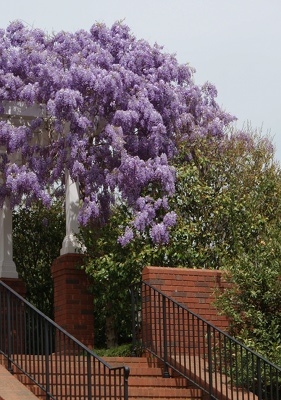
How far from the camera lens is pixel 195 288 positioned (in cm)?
1875

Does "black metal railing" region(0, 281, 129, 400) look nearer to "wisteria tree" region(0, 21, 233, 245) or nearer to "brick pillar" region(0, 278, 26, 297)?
"wisteria tree" region(0, 21, 233, 245)

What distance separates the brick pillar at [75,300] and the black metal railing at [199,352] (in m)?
1.83

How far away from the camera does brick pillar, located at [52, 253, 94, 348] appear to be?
68.3 feet

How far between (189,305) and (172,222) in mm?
1908

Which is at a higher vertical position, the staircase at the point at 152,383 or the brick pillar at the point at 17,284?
the brick pillar at the point at 17,284

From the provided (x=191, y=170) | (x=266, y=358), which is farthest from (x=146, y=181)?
(x=266, y=358)

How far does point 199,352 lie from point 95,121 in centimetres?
680

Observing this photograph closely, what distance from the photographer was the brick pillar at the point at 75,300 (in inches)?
820

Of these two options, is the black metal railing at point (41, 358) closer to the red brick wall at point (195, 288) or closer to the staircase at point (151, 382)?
the staircase at point (151, 382)

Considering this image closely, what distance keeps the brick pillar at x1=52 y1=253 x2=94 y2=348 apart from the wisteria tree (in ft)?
2.97

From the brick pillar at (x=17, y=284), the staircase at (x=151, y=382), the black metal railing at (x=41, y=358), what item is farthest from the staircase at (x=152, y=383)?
the brick pillar at (x=17, y=284)

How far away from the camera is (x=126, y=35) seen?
23.0m

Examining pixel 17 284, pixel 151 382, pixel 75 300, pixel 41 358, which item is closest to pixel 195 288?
pixel 151 382

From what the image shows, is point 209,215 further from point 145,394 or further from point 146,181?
point 145,394
